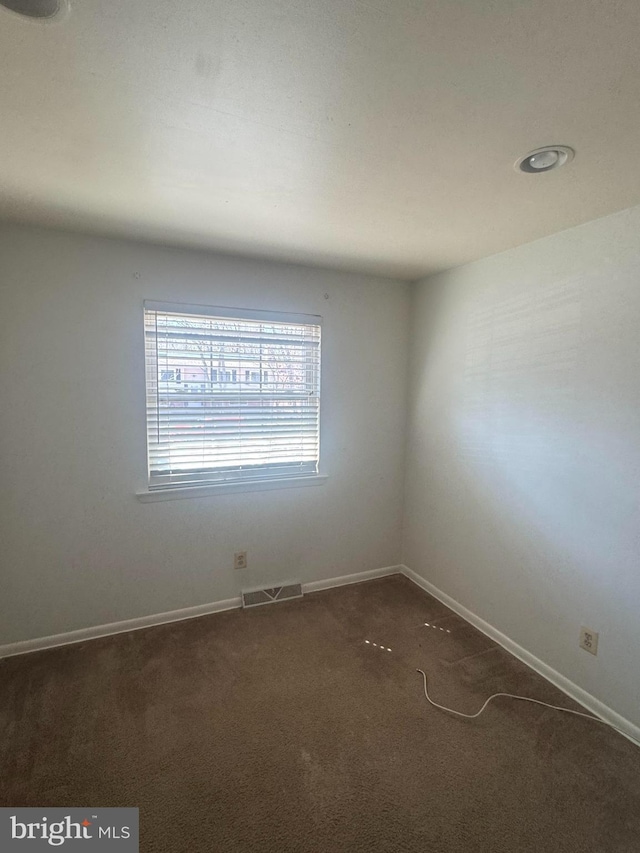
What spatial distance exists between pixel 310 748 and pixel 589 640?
1.42 meters

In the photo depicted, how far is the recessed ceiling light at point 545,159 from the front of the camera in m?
1.30

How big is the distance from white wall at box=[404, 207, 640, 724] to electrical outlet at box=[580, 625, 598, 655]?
3cm

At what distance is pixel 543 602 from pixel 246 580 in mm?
1856

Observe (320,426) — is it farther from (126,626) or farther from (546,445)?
(126,626)

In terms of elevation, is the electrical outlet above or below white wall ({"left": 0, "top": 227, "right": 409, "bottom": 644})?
below

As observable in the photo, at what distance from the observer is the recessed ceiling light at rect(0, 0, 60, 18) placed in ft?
2.71

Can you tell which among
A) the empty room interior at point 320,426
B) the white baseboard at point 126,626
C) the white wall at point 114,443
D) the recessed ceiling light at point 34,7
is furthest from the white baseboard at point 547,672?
the recessed ceiling light at point 34,7

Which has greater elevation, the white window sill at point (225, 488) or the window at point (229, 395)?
the window at point (229, 395)

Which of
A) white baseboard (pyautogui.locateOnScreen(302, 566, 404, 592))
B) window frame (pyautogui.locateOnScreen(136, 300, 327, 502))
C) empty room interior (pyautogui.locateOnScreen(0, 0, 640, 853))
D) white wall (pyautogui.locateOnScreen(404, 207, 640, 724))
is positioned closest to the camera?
empty room interior (pyautogui.locateOnScreen(0, 0, 640, 853))

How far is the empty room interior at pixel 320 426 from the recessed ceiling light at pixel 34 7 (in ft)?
0.06

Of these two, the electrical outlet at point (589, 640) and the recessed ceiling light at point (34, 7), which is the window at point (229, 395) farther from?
the electrical outlet at point (589, 640)

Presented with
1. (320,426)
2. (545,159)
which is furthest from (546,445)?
(320,426)

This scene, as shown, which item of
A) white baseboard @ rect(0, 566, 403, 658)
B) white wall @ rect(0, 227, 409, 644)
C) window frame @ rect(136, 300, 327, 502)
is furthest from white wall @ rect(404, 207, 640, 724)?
white baseboard @ rect(0, 566, 403, 658)

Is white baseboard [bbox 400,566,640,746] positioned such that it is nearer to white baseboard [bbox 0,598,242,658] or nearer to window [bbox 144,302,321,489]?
window [bbox 144,302,321,489]
